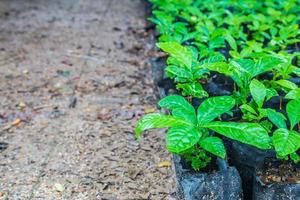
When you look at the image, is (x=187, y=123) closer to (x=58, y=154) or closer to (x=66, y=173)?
(x=66, y=173)

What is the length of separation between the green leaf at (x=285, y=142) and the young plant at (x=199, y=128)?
0.03 m

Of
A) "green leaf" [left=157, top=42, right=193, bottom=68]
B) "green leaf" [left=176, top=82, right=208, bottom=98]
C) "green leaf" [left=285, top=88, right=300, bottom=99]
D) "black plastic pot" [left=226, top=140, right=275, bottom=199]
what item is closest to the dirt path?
"black plastic pot" [left=226, top=140, right=275, bottom=199]

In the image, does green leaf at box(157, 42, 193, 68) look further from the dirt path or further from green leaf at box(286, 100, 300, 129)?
the dirt path

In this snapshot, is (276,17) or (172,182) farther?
(276,17)

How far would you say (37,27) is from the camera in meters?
4.62

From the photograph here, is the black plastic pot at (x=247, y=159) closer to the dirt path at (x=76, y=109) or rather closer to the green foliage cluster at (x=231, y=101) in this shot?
the green foliage cluster at (x=231, y=101)

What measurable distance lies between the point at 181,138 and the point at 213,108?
0.22 m

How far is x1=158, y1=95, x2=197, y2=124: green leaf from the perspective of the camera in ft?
5.66

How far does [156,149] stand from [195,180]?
0.85m

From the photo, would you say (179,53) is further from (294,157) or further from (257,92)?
(294,157)

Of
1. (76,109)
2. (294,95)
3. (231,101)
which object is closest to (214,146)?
(231,101)

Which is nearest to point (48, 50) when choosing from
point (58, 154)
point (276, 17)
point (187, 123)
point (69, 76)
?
point (69, 76)

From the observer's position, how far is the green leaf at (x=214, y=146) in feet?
5.40

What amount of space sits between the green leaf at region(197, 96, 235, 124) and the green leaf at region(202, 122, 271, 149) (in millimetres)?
53
